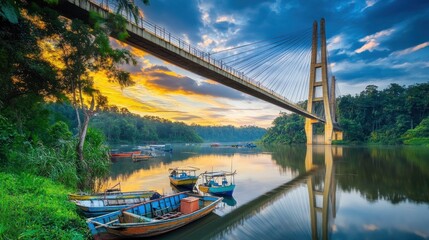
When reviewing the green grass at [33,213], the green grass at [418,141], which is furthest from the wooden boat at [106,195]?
the green grass at [418,141]

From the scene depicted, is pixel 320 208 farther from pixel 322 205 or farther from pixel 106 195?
pixel 106 195

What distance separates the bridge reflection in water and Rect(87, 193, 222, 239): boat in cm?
44

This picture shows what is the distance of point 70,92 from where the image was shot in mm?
12922

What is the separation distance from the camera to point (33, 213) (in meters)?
6.15

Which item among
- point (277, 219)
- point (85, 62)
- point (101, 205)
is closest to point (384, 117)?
point (277, 219)

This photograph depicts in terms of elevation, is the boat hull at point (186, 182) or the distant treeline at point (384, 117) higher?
the distant treeline at point (384, 117)

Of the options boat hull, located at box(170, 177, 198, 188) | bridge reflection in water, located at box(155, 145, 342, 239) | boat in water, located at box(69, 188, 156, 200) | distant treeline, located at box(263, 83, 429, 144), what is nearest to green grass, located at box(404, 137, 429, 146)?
distant treeline, located at box(263, 83, 429, 144)

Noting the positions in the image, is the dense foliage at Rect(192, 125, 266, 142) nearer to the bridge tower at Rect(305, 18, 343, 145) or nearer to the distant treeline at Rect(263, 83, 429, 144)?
the distant treeline at Rect(263, 83, 429, 144)

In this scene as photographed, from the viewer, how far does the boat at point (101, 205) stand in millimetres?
8609

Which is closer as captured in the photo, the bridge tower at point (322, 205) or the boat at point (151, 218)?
the boat at point (151, 218)

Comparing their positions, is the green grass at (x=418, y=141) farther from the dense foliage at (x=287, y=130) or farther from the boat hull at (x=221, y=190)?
the boat hull at (x=221, y=190)

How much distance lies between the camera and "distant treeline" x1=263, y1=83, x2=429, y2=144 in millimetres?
51438

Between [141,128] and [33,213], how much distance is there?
88259mm

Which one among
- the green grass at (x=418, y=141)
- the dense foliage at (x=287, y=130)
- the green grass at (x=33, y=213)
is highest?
the dense foliage at (x=287, y=130)
